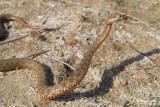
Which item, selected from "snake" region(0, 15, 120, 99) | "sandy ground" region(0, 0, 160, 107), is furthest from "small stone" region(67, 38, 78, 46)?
"snake" region(0, 15, 120, 99)

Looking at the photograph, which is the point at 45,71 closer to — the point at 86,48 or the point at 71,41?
the point at 71,41

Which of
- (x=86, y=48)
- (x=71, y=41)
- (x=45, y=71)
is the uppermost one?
(x=71, y=41)

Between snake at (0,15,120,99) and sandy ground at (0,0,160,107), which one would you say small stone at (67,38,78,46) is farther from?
snake at (0,15,120,99)

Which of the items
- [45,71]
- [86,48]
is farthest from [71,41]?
[45,71]

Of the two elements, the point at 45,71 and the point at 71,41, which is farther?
the point at 71,41

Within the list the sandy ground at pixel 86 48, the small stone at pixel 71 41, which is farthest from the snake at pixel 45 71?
the small stone at pixel 71 41

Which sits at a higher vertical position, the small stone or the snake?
the small stone

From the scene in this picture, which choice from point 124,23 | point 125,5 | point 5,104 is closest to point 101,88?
point 5,104
